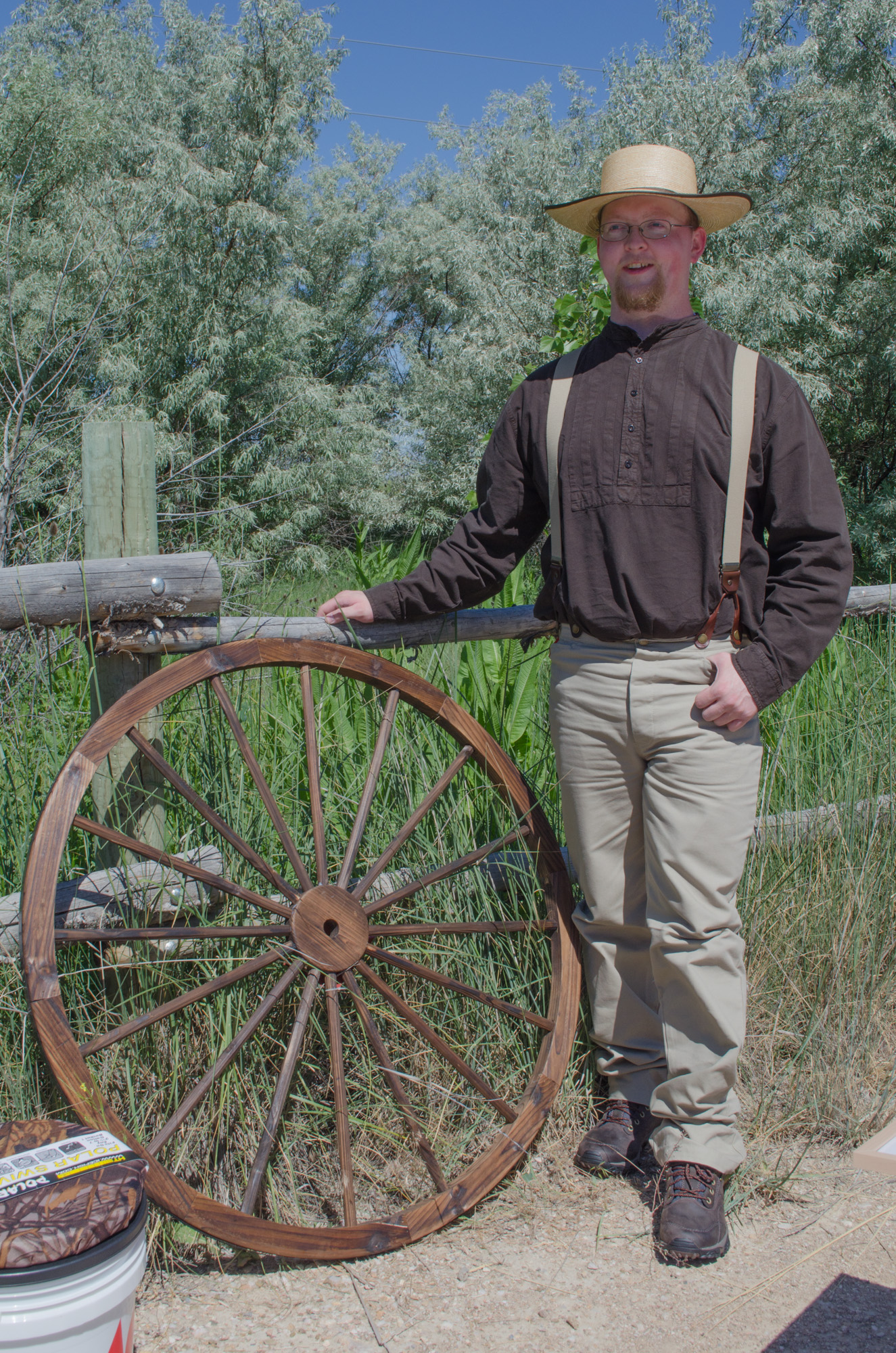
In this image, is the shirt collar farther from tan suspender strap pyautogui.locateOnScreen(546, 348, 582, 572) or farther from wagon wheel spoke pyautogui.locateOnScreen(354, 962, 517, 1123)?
wagon wheel spoke pyautogui.locateOnScreen(354, 962, 517, 1123)

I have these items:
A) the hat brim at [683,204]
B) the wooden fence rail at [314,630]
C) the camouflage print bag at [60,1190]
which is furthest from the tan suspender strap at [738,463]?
the camouflage print bag at [60,1190]

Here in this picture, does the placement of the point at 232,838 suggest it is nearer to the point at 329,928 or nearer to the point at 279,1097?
the point at 329,928

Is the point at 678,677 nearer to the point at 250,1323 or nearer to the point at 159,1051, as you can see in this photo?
the point at 159,1051

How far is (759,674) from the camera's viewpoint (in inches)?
92.5

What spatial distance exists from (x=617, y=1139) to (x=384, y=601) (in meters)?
1.54

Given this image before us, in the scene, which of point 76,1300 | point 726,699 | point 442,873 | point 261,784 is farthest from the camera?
point 442,873

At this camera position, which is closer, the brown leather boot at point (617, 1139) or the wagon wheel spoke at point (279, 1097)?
the wagon wheel spoke at point (279, 1097)

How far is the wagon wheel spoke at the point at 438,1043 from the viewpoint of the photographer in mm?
2473

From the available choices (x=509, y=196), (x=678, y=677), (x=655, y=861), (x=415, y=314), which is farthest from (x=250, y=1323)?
(x=415, y=314)

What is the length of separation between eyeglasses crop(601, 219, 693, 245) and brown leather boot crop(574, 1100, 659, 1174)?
2222 millimetres

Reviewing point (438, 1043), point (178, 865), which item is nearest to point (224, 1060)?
point (178, 865)

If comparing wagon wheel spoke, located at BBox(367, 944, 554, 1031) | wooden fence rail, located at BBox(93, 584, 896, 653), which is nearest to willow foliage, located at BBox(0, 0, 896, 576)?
wooden fence rail, located at BBox(93, 584, 896, 653)

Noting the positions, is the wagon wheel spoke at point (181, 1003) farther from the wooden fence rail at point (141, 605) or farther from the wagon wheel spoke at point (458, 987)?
the wooden fence rail at point (141, 605)

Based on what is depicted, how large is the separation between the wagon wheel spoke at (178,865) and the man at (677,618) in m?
0.83
